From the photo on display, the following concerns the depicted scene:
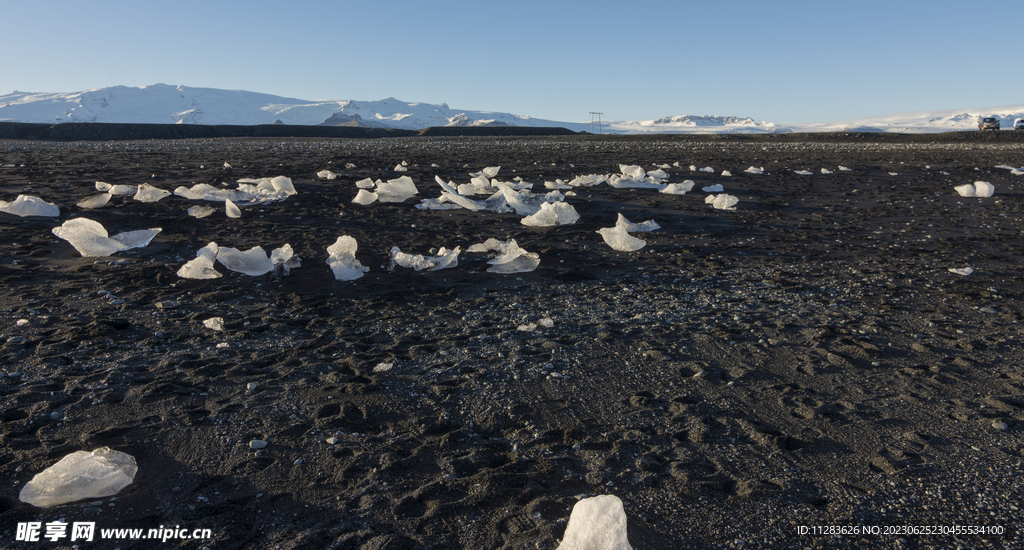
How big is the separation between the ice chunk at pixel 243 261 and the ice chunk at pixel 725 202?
17.1 feet

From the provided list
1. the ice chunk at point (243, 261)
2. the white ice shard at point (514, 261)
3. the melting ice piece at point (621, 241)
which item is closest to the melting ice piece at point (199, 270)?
the ice chunk at point (243, 261)

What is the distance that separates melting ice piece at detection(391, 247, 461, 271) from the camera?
423cm

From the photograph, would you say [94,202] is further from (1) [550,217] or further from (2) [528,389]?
(2) [528,389]

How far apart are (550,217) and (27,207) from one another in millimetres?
5366

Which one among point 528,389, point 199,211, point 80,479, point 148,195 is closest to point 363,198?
point 199,211

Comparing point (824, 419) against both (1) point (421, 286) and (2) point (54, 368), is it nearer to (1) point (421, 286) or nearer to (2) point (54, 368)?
(1) point (421, 286)

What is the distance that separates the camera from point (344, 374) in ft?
8.55

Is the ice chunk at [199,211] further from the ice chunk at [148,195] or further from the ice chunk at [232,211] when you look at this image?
the ice chunk at [148,195]

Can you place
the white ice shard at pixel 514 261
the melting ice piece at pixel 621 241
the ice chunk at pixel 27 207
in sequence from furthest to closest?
the ice chunk at pixel 27 207
the melting ice piece at pixel 621 241
the white ice shard at pixel 514 261

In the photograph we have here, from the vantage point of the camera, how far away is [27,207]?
5.26 metres

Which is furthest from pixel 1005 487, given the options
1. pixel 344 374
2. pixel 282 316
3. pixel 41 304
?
pixel 41 304

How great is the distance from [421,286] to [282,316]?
3.26ft

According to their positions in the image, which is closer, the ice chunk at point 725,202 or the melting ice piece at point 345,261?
the melting ice piece at point 345,261

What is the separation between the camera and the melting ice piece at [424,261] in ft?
13.9
